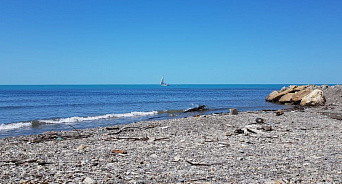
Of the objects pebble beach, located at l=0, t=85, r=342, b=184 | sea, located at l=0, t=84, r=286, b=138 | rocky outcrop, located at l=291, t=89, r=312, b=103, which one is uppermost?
rocky outcrop, located at l=291, t=89, r=312, b=103

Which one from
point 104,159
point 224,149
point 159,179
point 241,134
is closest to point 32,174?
point 104,159

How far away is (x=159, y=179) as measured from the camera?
6449 millimetres

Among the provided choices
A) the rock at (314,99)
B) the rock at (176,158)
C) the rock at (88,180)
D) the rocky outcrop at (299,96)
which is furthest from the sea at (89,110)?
the rock at (88,180)

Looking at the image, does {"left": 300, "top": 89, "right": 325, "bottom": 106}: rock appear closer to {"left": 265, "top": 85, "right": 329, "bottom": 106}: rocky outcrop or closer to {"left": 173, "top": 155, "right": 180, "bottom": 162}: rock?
{"left": 265, "top": 85, "right": 329, "bottom": 106}: rocky outcrop

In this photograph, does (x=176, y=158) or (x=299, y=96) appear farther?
(x=299, y=96)

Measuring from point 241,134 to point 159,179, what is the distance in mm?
7372

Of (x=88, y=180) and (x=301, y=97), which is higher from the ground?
(x=301, y=97)

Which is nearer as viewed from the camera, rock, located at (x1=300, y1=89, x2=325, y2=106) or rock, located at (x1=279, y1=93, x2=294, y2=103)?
rock, located at (x1=300, y1=89, x2=325, y2=106)

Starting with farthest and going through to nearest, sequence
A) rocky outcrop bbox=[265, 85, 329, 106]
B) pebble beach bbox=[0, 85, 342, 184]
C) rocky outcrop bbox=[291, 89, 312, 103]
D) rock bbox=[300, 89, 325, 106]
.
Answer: rocky outcrop bbox=[291, 89, 312, 103] → rocky outcrop bbox=[265, 85, 329, 106] → rock bbox=[300, 89, 325, 106] → pebble beach bbox=[0, 85, 342, 184]

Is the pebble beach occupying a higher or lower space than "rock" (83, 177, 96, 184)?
lower

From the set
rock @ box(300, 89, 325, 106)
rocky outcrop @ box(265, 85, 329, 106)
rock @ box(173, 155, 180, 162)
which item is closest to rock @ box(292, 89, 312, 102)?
rocky outcrop @ box(265, 85, 329, 106)

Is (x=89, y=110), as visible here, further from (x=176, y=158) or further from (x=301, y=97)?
(x=301, y=97)

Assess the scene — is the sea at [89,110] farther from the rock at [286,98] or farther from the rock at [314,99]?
the rock at [314,99]

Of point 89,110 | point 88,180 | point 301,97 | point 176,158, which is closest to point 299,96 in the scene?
point 301,97
